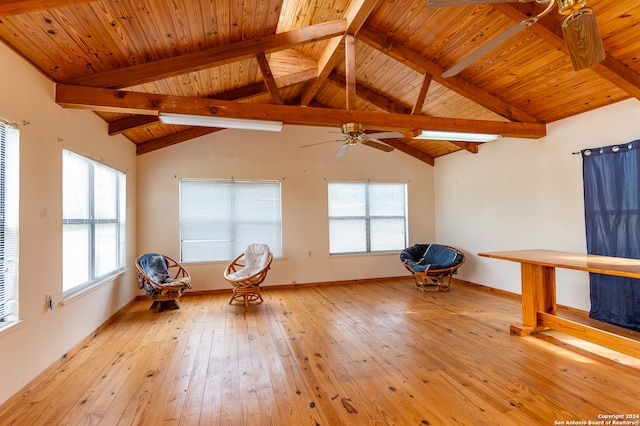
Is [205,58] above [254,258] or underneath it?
above

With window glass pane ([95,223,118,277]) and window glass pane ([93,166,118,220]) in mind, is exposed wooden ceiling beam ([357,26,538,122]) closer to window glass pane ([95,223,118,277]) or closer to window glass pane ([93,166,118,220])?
window glass pane ([93,166,118,220])

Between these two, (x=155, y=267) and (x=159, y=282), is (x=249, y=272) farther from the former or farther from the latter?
(x=155, y=267)

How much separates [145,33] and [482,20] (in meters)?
3.19

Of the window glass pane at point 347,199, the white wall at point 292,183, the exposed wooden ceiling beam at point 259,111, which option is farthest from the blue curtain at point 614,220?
the window glass pane at point 347,199

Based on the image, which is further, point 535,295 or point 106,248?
point 106,248

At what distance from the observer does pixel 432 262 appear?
229 inches

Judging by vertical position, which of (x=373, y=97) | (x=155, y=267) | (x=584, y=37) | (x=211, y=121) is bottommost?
(x=155, y=267)

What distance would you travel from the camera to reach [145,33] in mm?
2580

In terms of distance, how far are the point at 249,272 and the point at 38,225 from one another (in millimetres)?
2781

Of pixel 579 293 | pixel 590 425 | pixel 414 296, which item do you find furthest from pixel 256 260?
pixel 579 293

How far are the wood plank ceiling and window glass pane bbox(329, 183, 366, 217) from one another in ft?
6.51

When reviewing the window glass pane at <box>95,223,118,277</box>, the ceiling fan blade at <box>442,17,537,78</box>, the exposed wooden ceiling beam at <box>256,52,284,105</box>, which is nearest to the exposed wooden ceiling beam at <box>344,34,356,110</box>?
the exposed wooden ceiling beam at <box>256,52,284,105</box>

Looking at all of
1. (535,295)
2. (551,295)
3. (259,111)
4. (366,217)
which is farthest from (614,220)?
(259,111)

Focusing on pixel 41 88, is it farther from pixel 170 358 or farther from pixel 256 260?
pixel 256 260
